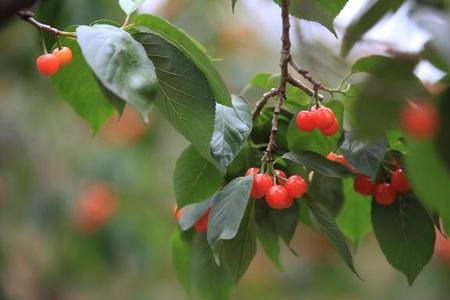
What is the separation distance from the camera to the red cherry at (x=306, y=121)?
3.25ft

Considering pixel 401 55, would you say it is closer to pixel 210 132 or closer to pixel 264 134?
pixel 210 132

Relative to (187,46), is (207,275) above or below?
below

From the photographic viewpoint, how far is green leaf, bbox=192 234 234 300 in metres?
1.18

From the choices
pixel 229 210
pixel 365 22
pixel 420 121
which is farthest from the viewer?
pixel 229 210

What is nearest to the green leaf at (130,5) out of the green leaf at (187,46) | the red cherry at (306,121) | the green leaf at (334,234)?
the green leaf at (187,46)

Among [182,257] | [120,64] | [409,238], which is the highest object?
[120,64]

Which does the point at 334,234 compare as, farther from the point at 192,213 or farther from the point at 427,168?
the point at 427,168

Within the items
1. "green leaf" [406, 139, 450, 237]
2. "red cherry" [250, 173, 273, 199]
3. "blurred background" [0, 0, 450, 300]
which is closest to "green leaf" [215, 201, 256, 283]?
"red cherry" [250, 173, 273, 199]

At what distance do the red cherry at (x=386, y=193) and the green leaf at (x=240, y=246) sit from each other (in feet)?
0.65

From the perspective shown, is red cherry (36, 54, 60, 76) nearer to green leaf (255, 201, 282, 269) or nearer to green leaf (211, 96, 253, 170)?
green leaf (211, 96, 253, 170)

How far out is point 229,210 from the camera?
0.95 m

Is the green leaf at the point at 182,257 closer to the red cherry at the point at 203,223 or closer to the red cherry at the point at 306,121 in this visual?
the red cherry at the point at 203,223

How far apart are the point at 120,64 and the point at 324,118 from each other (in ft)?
0.96

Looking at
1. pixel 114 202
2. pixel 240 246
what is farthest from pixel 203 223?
pixel 114 202
